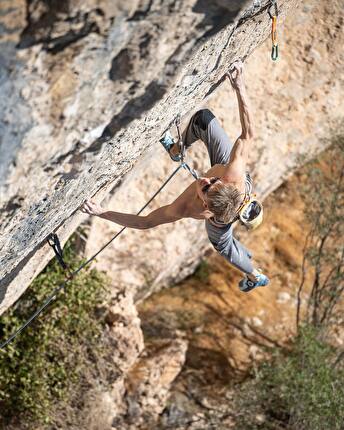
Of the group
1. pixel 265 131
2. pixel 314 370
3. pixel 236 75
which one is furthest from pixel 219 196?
pixel 265 131

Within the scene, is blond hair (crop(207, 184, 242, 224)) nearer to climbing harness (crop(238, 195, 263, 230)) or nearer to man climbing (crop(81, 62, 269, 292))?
man climbing (crop(81, 62, 269, 292))

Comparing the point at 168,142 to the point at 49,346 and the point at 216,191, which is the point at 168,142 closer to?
the point at 216,191

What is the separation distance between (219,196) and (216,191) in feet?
0.12

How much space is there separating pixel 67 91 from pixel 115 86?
0.27m

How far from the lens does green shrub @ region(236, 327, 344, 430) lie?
7398 mm

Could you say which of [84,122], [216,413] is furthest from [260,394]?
[84,122]

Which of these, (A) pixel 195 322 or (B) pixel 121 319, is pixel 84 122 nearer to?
(B) pixel 121 319

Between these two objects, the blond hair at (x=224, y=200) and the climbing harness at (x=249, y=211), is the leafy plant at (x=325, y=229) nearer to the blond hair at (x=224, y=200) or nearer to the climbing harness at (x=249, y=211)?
the climbing harness at (x=249, y=211)

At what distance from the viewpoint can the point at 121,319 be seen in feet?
24.8

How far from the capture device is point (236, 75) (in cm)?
430

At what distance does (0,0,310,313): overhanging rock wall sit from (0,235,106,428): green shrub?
3.20 m

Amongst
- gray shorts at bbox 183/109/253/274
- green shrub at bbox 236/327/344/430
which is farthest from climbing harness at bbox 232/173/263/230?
green shrub at bbox 236/327/344/430

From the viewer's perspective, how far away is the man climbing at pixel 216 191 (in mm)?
4020

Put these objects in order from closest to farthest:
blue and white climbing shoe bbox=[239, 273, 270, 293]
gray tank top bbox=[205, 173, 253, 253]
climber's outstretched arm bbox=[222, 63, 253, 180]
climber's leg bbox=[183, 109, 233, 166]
Answer: climber's outstretched arm bbox=[222, 63, 253, 180] < gray tank top bbox=[205, 173, 253, 253] < climber's leg bbox=[183, 109, 233, 166] < blue and white climbing shoe bbox=[239, 273, 270, 293]
